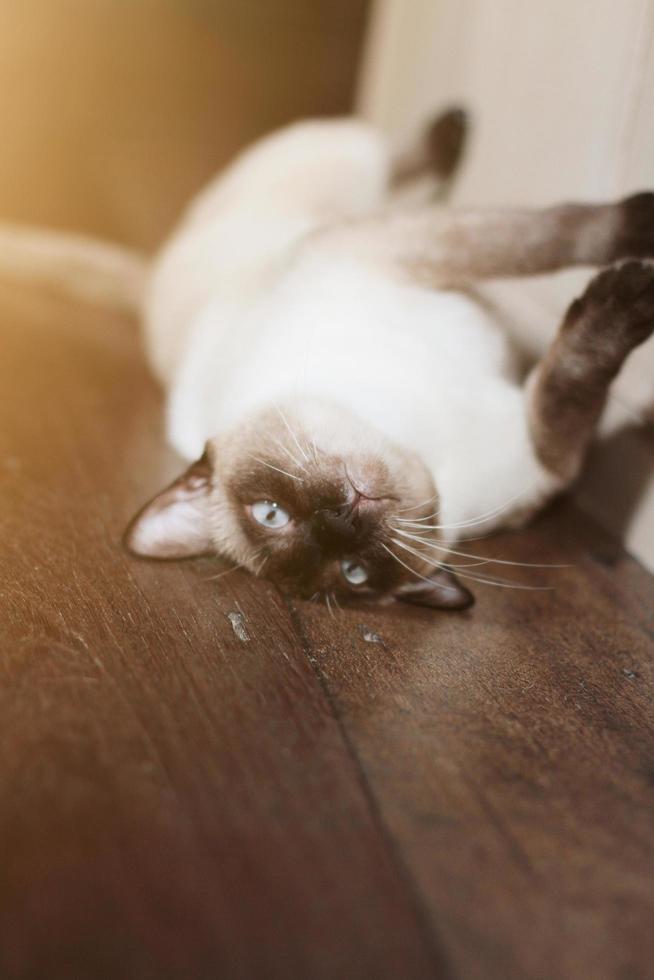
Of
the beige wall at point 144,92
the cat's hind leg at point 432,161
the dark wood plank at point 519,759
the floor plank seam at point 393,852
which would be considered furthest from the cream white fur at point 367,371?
the beige wall at point 144,92

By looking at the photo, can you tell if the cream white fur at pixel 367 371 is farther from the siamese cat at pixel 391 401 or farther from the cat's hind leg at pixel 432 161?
the cat's hind leg at pixel 432 161

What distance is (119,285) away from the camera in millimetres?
2701

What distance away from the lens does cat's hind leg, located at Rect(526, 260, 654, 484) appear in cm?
143

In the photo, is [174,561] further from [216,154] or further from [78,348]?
[216,154]

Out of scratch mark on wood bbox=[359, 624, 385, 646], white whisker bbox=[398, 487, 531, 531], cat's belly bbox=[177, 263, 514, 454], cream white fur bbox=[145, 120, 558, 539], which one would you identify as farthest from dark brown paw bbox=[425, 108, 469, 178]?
scratch mark on wood bbox=[359, 624, 385, 646]

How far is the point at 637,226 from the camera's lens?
1486 mm

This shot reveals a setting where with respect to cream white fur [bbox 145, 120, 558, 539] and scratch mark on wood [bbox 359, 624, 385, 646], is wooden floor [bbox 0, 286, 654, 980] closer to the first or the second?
scratch mark on wood [bbox 359, 624, 385, 646]

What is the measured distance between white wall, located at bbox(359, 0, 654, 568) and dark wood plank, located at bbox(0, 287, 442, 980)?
2.71 feet

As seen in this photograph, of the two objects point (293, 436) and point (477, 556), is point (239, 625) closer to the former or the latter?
point (293, 436)

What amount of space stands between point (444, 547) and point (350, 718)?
0.53 m

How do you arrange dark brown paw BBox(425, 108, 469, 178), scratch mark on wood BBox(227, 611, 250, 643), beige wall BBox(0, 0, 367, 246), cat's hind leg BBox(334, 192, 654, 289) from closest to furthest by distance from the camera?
scratch mark on wood BBox(227, 611, 250, 643)
cat's hind leg BBox(334, 192, 654, 289)
dark brown paw BBox(425, 108, 469, 178)
beige wall BBox(0, 0, 367, 246)

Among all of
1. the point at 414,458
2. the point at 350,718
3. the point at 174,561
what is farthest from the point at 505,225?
the point at 350,718

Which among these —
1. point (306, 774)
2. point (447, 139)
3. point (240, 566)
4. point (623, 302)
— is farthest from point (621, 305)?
point (447, 139)

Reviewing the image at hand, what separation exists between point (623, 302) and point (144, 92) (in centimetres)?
217
